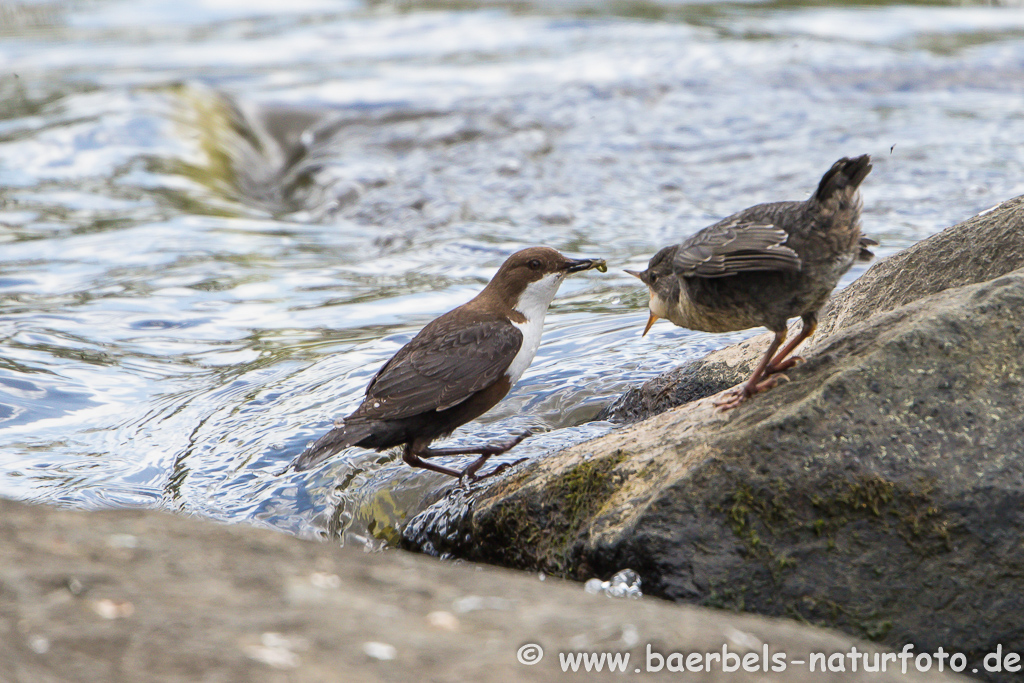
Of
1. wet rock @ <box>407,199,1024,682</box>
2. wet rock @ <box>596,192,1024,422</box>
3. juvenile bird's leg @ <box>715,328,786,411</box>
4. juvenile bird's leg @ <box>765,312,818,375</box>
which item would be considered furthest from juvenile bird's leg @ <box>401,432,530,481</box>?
juvenile bird's leg @ <box>765,312,818,375</box>

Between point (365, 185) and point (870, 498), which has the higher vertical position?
point (870, 498)

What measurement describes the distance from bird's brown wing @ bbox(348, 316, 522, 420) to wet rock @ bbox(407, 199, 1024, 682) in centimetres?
142

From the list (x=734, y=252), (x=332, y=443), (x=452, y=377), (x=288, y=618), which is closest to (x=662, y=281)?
(x=734, y=252)

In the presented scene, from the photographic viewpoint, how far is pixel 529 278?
532 centimetres

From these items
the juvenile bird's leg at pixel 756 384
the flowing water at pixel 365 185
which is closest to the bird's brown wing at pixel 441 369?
the flowing water at pixel 365 185

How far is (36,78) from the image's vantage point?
47.2 ft

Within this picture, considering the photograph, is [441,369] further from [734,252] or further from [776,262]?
[776,262]

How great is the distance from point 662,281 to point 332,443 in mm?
1554

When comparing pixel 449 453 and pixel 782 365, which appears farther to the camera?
pixel 449 453

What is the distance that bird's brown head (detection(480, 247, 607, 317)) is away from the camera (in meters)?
5.31

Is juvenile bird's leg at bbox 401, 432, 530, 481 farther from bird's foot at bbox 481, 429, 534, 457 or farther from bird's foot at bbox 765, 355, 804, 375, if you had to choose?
bird's foot at bbox 765, 355, 804, 375

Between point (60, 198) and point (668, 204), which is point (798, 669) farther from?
point (60, 198)

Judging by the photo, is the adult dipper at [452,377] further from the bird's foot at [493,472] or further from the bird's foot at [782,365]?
the bird's foot at [782,365]

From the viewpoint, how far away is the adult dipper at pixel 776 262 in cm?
348
